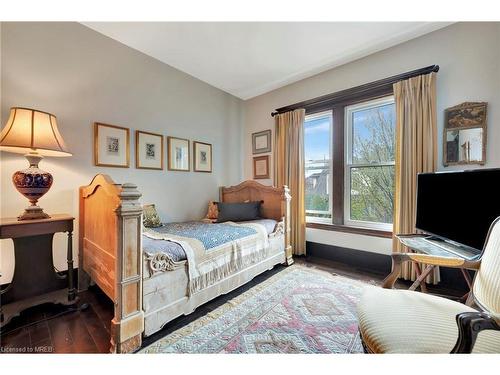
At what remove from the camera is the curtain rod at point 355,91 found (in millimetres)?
2135

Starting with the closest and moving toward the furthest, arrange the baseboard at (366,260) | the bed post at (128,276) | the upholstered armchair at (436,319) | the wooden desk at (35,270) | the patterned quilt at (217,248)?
the upholstered armchair at (436,319), the bed post at (128,276), the wooden desk at (35,270), the patterned quilt at (217,248), the baseboard at (366,260)

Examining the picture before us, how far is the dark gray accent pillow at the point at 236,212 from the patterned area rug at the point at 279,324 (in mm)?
941

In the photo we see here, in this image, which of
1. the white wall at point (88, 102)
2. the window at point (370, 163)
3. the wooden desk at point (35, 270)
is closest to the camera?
the wooden desk at point (35, 270)

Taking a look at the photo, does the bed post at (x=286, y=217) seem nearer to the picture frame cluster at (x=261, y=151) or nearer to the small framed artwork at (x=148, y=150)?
the picture frame cluster at (x=261, y=151)

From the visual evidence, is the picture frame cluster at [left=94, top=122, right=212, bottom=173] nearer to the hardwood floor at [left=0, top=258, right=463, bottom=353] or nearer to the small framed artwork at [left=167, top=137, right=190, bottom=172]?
the small framed artwork at [left=167, top=137, right=190, bottom=172]

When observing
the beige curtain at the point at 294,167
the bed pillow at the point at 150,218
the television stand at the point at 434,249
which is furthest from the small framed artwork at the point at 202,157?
the television stand at the point at 434,249

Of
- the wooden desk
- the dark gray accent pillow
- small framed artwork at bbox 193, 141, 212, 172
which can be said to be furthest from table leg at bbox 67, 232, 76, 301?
small framed artwork at bbox 193, 141, 212, 172

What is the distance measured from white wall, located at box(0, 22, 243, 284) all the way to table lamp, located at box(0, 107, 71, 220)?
323 millimetres

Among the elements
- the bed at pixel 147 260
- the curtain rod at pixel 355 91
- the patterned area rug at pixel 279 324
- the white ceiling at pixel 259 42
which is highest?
the white ceiling at pixel 259 42

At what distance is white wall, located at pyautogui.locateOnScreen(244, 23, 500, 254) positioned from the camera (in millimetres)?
1817

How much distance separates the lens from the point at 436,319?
0.92 m

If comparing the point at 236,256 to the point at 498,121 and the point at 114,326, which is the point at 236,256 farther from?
the point at 498,121

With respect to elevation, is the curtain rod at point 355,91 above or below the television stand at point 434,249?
above

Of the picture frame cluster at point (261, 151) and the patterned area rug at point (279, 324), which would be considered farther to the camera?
the picture frame cluster at point (261, 151)
